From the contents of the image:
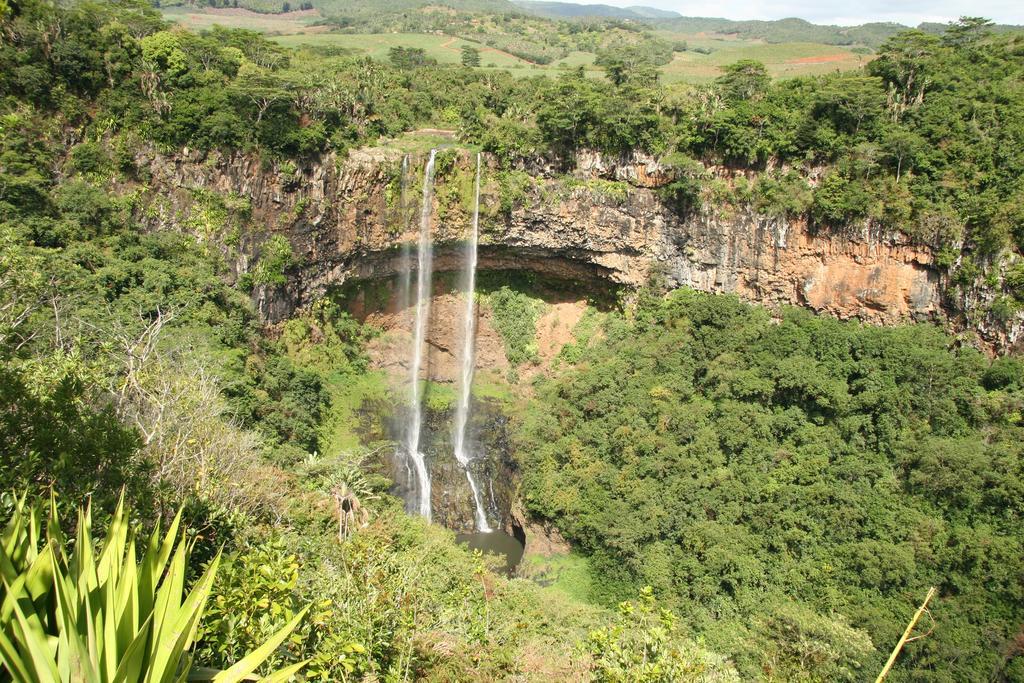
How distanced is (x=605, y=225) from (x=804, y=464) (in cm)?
970

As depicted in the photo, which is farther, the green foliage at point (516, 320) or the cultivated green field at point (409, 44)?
the cultivated green field at point (409, 44)

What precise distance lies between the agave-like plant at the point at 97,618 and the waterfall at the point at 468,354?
15242mm

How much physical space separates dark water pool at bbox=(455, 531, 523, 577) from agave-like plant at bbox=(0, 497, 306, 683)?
13841mm

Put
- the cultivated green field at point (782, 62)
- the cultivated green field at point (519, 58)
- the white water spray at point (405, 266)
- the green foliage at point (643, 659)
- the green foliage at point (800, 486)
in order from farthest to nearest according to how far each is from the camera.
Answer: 1. the cultivated green field at point (519, 58)
2. the cultivated green field at point (782, 62)
3. the white water spray at point (405, 266)
4. the green foliage at point (800, 486)
5. the green foliage at point (643, 659)

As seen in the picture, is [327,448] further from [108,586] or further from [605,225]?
[108,586]

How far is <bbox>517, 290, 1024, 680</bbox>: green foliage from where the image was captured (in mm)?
13133

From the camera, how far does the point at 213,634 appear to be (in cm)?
462

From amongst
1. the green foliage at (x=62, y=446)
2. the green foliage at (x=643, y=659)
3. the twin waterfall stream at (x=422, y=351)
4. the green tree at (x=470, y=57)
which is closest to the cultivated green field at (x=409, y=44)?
the green tree at (x=470, y=57)

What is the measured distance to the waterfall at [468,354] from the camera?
2006cm

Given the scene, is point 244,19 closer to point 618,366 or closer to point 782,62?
point 782,62

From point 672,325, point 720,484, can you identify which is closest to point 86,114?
point 672,325

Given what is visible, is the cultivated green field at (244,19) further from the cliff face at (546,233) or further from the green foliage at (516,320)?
the green foliage at (516,320)

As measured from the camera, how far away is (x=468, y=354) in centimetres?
2394

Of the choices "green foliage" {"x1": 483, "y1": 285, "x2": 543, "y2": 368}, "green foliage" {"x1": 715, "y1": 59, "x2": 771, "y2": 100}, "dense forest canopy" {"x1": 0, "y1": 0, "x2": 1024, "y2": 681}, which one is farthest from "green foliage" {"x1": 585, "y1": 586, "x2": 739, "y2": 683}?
"green foliage" {"x1": 715, "y1": 59, "x2": 771, "y2": 100}
